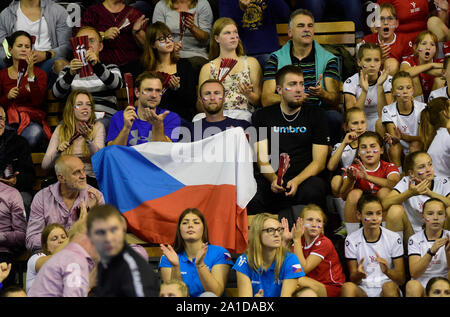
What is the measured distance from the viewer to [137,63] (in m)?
8.10

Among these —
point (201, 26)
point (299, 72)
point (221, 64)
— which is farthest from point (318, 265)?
point (201, 26)

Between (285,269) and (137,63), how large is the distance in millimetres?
3365

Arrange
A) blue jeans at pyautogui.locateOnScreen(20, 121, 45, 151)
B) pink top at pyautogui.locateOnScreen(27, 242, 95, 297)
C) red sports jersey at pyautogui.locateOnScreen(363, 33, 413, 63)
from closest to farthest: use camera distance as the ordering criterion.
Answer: pink top at pyautogui.locateOnScreen(27, 242, 95, 297)
blue jeans at pyautogui.locateOnScreen(20, 121, 45, 151)
red sports jersey at pyautogui.locateOnScreen(363, 33, 413, 63)

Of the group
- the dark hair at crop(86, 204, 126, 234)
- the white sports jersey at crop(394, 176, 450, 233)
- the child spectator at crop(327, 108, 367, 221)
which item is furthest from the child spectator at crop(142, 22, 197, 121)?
the dark hair at crop(86, 204, 126, 234)

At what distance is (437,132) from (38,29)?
411 centimetres

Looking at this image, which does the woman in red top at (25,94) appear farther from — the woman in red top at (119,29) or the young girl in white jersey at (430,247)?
the young girl in white jersey at (430,247)

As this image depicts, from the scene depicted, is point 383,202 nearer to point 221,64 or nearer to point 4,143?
point 221,64

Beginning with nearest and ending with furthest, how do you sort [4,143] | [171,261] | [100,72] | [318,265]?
[171,261], [318,265], [4,143], [100,72]

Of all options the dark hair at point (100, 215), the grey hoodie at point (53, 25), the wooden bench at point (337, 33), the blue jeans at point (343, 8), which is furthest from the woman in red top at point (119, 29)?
the dark hair at point (100, 215)

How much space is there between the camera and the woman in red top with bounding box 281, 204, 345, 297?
5.88m

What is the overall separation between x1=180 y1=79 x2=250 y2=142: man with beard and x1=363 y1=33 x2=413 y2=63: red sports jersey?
2044 millimetres

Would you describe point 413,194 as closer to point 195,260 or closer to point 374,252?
point 374,252

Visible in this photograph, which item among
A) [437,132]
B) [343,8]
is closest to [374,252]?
[437,132]

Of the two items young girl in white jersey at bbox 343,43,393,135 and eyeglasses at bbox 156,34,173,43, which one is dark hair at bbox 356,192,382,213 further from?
eyeglasses at bbox 156,34,173,43
